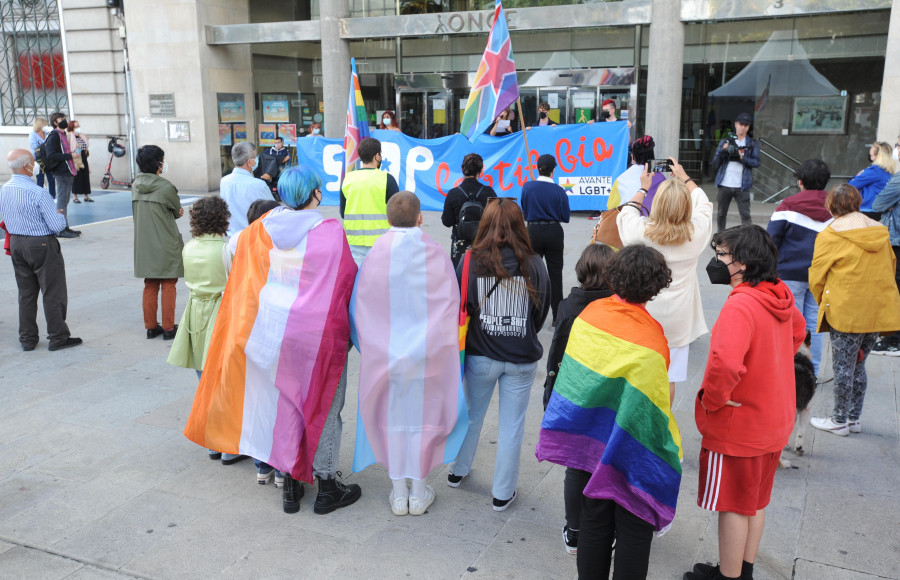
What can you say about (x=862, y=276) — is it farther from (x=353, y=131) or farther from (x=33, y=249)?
(x=33, y=249)

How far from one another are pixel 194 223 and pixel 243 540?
225 cm

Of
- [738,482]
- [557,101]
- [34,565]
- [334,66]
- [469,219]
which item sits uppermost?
[334,66]

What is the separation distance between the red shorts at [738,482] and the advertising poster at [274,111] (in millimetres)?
17777

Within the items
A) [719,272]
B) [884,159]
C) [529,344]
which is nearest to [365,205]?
[529,344]

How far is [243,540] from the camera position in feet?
12.8

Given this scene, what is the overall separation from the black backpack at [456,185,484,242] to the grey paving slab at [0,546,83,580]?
11.9ft

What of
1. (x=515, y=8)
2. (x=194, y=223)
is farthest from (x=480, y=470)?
(x=515, y=8)

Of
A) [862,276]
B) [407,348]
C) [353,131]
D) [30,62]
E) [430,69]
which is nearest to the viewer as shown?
[407,348]

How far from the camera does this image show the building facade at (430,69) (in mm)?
14438

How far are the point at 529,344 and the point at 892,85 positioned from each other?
10.7 meters

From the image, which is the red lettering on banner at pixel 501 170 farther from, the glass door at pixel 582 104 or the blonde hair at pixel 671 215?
the blonde hair at pixel 671 215

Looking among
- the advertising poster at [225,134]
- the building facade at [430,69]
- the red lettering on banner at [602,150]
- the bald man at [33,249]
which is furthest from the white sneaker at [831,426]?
the advertising poster at [225,134]

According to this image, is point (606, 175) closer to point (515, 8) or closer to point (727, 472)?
point (515, 8)

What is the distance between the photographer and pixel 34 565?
370 cm
